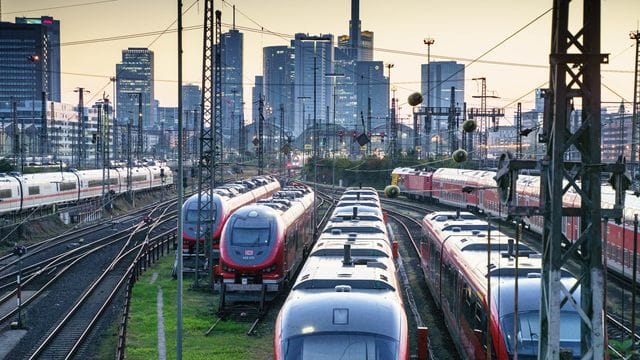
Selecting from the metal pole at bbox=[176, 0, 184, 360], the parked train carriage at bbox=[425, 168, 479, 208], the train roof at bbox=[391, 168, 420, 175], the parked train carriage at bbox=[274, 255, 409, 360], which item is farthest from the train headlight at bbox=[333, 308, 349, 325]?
the train roof at bbox=[391, 168, 420, 175]

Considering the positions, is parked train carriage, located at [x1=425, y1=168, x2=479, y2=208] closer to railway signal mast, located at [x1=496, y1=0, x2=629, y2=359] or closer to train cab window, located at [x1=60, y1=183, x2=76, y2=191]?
train cab window, located at [x1=60, y1=183, x2=76, y2=191]

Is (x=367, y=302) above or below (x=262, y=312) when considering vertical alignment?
above

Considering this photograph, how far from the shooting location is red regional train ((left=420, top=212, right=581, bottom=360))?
11586mm

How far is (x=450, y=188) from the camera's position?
57281 millimetres

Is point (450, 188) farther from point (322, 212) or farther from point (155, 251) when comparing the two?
point (155, 251)

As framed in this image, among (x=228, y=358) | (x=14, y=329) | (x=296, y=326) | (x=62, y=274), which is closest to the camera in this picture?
(x=296, y=326)

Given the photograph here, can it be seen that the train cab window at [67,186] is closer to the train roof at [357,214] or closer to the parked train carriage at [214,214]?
the parked train carriage at [214,214]

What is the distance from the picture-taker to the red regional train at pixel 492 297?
38.0 ft

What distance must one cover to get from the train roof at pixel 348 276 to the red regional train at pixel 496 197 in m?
3.05

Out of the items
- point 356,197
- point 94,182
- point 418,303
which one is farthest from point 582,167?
point 94,182

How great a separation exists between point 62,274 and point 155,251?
22.0ft

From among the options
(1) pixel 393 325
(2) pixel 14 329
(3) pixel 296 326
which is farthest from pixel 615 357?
(2) pixel 14 329

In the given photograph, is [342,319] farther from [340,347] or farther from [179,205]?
[179,205]

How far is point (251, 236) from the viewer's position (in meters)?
24.3
